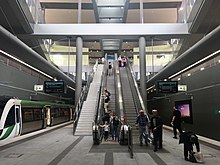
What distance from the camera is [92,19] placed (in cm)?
2916

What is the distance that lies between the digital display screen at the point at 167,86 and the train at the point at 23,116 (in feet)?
27.7

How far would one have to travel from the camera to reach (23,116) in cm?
1344

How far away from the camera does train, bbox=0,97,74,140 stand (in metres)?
10.3

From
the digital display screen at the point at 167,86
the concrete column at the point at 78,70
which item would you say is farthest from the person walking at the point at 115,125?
the concrete column at the point at 78,70

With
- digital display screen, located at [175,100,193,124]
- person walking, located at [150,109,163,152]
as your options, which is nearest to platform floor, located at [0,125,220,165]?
person walking, located at [150,109,163,152]

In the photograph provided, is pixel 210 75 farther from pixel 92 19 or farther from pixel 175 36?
pixel 92 19

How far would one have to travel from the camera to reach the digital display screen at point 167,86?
14578mm

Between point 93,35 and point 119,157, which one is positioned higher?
point 93,35

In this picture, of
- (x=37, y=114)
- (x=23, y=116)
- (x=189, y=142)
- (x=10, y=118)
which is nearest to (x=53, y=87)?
(x=37, y=114)

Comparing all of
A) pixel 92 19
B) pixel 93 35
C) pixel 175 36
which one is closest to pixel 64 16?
pixel 92 19

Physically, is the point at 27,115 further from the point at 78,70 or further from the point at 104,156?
the point at 104,156

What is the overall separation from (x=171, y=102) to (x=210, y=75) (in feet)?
21.9

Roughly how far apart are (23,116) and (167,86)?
903 centimetres

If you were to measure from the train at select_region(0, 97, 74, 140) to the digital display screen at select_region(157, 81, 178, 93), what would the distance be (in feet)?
27.7
